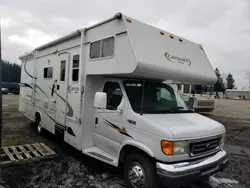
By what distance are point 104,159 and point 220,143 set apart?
2327 mm

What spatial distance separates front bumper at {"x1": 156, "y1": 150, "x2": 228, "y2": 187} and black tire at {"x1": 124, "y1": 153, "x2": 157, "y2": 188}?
19 cm

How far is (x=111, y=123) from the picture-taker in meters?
4.48

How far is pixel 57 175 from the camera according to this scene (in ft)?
15.0

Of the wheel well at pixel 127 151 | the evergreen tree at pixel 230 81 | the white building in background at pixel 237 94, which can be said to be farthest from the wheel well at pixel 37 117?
the evergreen tree at pixel 230 81

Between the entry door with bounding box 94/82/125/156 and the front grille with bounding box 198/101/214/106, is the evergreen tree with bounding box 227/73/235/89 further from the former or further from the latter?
the entry door with bounding box 94/82/125/156

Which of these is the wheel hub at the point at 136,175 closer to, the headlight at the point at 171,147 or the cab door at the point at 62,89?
the headlight at the point at 171,147

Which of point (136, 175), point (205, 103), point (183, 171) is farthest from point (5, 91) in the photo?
point (183, 171)

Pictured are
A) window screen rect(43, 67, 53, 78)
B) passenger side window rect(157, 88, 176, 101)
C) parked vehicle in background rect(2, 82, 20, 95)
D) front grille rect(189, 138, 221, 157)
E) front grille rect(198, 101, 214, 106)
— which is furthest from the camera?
parked vehicle in background rect(2, 82, 20, 95)

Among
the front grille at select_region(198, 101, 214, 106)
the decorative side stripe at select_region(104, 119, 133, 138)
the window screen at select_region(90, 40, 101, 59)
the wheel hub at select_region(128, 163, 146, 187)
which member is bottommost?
the wheel hub at select_region(128, 163, 146, 187)

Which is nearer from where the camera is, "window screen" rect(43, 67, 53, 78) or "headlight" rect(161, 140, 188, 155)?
"headlight" rect(161, 140, 188, 155)

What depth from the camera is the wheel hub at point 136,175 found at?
12.1 feet

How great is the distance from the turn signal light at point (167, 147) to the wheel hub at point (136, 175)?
59 cm

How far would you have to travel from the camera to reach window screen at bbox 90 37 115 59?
4.36 meters

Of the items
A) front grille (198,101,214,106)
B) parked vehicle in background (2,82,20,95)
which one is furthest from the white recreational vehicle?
parked vehicle in background (2,82,20,95)
